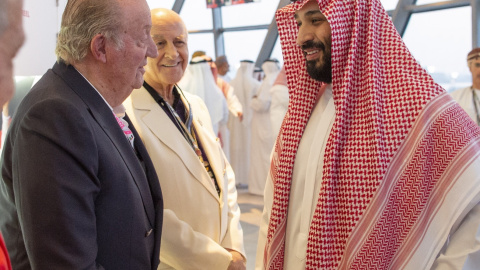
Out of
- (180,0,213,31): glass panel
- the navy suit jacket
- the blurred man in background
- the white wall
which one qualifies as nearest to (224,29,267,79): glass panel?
(180,0,213,31): glass panel

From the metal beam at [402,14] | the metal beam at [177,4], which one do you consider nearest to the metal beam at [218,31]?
the metal beam at [177,4]

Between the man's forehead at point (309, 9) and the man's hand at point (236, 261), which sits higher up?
the man's forehead at point (309, 9)

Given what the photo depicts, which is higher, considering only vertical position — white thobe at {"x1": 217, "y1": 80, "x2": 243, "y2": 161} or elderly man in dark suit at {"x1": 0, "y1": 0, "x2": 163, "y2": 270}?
elderly man in dark suit at {"x1": 0, "y1": 0, "x2": 163, "y2": 270}

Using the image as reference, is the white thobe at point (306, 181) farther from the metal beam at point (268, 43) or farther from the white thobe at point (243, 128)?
the metal beam at point (268, 43)

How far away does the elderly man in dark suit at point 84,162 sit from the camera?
50.8 inches

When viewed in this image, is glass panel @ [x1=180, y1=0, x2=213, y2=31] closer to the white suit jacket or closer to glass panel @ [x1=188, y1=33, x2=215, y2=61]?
glass panel @ [x1=188, y1=33, x2=215, y2=61]

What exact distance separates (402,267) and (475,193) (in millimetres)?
314

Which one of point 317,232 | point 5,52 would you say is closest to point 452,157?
point 317,232

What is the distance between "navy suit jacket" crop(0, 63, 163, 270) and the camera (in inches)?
50.7

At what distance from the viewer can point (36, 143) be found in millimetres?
1297

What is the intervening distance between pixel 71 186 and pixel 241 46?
947 cm

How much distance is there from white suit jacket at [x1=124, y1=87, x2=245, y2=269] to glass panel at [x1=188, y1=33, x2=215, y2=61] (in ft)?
29.0

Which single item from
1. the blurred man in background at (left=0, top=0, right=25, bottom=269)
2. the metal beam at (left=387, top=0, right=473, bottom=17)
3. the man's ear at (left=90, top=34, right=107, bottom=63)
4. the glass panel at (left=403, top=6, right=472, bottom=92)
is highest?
the blurred man in background at (left=0, top=0, right=25, bottom=269)

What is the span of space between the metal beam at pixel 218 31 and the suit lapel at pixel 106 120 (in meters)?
9.19
